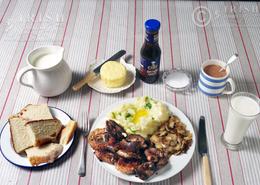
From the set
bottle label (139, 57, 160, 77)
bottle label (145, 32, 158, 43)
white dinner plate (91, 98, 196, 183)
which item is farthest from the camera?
bottle label (139, 57, 160, 77)

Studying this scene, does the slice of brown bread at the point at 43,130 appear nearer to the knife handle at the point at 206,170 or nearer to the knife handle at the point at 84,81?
the knife handle at the point at 84,81

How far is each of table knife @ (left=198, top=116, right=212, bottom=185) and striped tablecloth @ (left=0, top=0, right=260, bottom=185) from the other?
21mm

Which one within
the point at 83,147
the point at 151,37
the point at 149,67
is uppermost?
the point at 151,37

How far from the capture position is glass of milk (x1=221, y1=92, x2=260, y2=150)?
1.07 m

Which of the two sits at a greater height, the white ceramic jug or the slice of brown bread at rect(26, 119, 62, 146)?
the white ceramic jug

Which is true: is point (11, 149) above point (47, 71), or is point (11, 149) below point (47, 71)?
below

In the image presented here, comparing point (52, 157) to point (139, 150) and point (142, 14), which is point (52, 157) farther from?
point (142, 14)

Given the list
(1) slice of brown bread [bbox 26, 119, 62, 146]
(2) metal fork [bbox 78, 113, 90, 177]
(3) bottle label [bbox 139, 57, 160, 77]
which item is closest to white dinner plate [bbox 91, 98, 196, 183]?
(2) metal fork [bbox 78, 113, 90, 177]

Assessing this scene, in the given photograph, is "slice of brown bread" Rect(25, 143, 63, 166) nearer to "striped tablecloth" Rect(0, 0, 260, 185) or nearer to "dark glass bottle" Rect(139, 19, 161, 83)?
"striped tablecloth" Rect(0, 0, 260, 185)

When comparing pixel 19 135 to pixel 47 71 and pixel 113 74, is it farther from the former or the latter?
pixel 113 74

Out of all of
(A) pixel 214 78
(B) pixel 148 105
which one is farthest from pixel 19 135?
(A) pixel 214 78

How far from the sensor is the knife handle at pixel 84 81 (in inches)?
51.9

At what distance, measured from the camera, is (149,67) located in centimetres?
129

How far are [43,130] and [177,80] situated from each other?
21.9 inches
